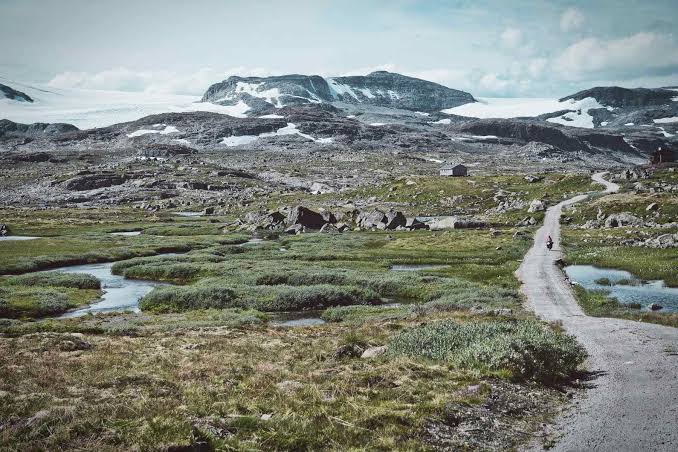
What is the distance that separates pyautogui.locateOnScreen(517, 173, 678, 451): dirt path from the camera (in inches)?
574

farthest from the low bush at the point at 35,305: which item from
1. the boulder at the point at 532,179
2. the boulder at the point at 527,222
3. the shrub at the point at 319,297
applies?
the boulder at the point at 532,179

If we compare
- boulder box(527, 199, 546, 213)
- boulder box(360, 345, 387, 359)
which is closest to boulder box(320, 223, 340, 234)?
boulder box(527, 199, 546, 213)

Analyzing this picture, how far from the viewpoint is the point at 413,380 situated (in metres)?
20.0

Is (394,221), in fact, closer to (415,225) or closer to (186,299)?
(415,225)

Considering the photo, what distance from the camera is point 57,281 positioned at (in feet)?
193

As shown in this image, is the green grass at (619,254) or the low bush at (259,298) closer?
the low bush at (259,298)

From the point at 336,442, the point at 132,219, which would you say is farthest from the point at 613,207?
the point at 132,219

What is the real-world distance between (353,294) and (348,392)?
1279 inches

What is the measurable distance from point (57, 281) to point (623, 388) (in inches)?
2343

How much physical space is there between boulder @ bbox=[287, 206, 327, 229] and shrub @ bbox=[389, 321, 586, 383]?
8833cm

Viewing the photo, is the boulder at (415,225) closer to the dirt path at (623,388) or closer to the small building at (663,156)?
the dirt path at (623,388)

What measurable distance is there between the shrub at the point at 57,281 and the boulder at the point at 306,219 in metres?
58.6

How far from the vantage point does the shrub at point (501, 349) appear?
20609 mm

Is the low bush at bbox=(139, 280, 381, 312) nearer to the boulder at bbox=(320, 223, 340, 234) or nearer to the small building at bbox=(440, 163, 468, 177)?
the boulder at bbox=(320, 223, 340, 234)
